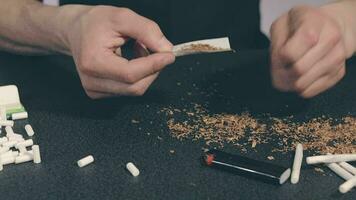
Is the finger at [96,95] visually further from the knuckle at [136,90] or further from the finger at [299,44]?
the finger at [299,44]

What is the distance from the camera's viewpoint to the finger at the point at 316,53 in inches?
31.5

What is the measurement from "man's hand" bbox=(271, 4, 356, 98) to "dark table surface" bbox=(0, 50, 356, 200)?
75mm

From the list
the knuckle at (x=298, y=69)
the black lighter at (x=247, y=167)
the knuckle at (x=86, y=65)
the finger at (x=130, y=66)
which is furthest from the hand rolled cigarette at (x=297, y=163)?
the knuckle at (x=86, y=65)

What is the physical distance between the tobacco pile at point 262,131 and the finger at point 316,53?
0.31 feet

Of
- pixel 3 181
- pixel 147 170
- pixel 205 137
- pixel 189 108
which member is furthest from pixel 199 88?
pixel 3 181

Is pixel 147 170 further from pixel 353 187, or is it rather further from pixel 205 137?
pixel 353 187

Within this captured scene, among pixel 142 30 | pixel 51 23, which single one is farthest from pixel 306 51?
pixel 51 23

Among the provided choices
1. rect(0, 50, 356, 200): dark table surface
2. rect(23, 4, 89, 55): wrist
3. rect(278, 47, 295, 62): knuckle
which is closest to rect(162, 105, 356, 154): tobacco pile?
rect(0, 50, 356, 200): dark table surface

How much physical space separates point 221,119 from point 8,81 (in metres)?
0.41

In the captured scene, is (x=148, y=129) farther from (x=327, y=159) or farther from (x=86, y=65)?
(x=327, y=159)

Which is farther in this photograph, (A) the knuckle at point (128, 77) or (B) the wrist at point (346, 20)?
(B) the wrist at point (346, 20)

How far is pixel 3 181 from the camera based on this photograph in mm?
712

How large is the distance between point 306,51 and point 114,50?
29cm

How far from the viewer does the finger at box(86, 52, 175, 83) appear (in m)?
0.79
